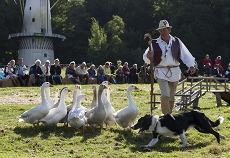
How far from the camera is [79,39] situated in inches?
2270

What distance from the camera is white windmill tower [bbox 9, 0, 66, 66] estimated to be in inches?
1852

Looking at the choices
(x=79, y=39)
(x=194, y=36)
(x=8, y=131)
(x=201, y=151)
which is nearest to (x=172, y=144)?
(x=201, y=151)

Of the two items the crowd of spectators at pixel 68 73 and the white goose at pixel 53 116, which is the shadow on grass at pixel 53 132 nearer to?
the white goose at pixel 53 116

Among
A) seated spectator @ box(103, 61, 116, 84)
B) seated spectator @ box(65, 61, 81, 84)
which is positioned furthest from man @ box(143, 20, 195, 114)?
seated spectator @ box(103, 61, 116, 84)

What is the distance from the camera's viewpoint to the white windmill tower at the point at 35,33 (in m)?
47.0

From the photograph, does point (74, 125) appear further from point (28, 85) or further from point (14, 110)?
point (28, 85)

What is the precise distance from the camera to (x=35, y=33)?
4803 centimetres

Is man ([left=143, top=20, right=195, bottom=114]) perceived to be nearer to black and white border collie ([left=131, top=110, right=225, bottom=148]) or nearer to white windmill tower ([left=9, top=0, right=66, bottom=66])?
black and white border collie ([left=131, top=110, right=225, bottom=148])

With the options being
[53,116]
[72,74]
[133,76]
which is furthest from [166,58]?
[133,76]

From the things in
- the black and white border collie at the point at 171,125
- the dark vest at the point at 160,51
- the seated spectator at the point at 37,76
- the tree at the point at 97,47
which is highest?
the tree at the point at 97,47

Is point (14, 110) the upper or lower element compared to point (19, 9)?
lower

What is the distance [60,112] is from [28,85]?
11.0 meters

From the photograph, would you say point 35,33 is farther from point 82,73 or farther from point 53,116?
point 53,116

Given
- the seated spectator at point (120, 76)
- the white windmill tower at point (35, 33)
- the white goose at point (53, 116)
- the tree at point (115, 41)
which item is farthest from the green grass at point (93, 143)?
the tree at point (115, 41)
